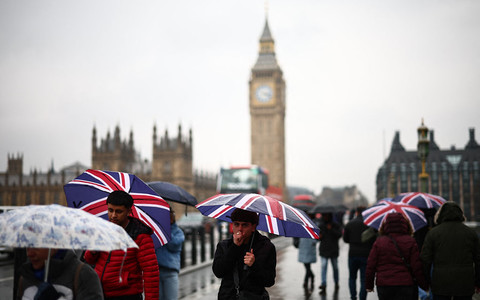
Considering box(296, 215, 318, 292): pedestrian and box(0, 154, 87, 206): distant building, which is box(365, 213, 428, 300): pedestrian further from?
box(0, 154, 87, 206): distant building

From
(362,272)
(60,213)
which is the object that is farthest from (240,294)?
(362,272)

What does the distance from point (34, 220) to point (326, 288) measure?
964 cm

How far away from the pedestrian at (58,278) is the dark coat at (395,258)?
11.6 ft

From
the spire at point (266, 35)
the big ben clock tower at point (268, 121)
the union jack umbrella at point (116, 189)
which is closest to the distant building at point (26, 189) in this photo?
the big ben clock tower at point (268, 121)

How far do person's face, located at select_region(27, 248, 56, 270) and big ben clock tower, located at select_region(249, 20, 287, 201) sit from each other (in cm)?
10098

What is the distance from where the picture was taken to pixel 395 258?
602 centimetres

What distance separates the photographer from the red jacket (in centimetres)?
446

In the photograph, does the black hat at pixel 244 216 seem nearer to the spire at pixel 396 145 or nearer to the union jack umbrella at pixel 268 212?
the union jack umbrella at pixel 268 212

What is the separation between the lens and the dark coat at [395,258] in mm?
6000

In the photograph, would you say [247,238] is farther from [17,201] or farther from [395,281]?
[17,201]

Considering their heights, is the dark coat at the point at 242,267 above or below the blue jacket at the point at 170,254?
above

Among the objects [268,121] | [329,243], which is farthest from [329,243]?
[268,121]

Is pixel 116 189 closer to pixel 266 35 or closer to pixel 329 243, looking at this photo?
pixel 329 243

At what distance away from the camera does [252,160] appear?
10575 cm
